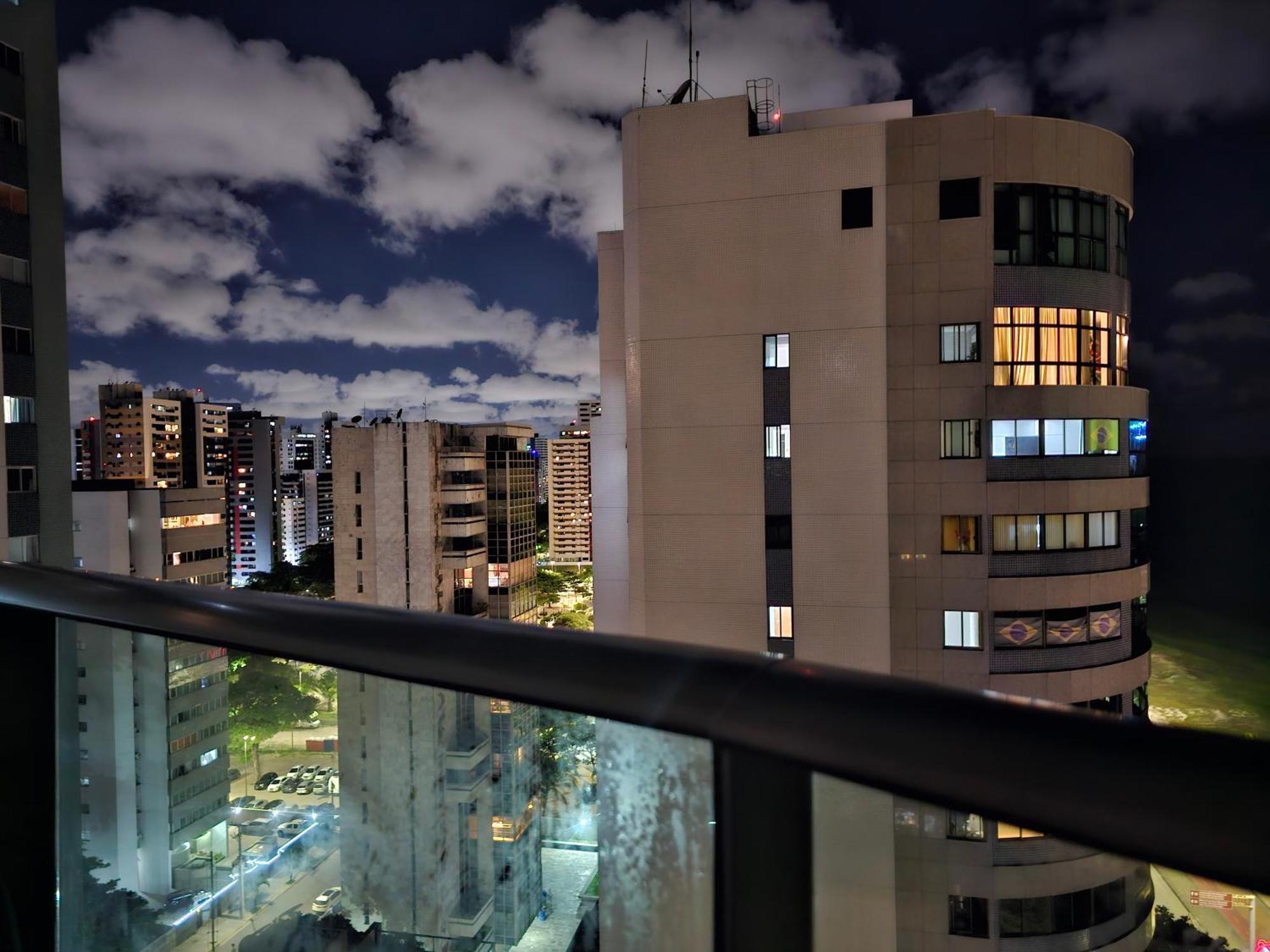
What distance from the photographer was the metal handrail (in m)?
0.45

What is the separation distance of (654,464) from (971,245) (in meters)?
6.36

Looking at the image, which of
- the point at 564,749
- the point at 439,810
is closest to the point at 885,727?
the point at 564,749

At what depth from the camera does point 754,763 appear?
0.65 metres

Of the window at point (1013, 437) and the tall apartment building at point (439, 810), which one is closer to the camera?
the tall apartment building at point (439, 810)

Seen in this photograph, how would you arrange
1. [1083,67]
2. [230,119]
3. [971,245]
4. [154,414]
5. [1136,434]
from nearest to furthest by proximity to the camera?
1. [971,245]
2. [1136,434]
3. [1083,67]
4. [230,119]
5. [154,414]

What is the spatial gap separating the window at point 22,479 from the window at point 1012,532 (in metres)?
19.4

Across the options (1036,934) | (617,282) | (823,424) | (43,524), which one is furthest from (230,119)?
(1036,934)

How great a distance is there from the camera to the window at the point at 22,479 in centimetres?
1577

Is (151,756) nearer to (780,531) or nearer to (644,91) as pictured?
(780,531)

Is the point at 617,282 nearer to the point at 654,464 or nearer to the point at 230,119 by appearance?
the point at 654,464

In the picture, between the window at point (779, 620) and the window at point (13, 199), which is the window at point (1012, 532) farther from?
the window at point (13, 199)

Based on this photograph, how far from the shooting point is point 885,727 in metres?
0.56

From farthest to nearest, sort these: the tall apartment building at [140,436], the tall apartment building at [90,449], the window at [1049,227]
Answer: the tall apartment building at [140,436] < the tall apartment building at [90,449] < the window at [1049,227]

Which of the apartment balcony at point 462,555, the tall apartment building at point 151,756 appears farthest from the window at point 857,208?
the apartment balcony at point 462,555
